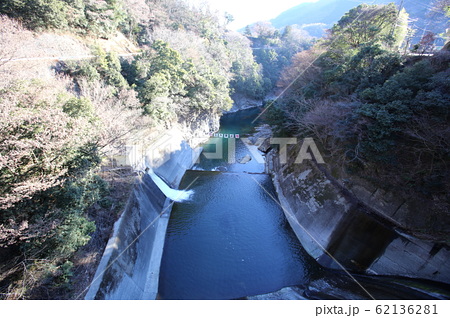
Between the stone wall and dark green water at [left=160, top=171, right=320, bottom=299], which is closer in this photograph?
the stone wall

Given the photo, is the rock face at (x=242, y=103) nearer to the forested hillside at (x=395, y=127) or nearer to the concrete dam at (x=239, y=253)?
the forested hillside at (x=395, y=127)

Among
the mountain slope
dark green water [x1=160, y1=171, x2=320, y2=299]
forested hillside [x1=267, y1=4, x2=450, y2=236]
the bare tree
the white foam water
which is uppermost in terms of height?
the mountain slope

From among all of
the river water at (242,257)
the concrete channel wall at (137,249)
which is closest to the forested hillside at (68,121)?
the concrete channel wall at (137,249)

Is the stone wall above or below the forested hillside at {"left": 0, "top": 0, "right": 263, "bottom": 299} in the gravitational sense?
below

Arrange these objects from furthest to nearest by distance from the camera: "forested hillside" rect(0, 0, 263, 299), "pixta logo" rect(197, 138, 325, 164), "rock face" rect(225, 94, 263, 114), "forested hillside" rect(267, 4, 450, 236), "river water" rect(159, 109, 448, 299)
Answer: "rock face" rect(225, 94, 263, 114)
"pixta logo" rect(197, 138, 325, 164)
"river water" rect(159, 109, 448, 299)
"forested hillside" rect(267, 4, 450, 236)
"forested hillside" rect(0, 0, 263, 299)

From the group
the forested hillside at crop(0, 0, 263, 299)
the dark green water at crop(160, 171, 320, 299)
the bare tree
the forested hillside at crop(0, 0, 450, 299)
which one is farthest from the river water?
the bare tree

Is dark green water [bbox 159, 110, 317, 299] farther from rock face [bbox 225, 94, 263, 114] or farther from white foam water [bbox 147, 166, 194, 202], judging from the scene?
rock face [bbox 225, 94, 263, 114]

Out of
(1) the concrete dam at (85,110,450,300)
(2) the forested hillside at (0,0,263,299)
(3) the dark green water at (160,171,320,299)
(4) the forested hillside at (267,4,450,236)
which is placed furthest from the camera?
(3) the dark green water at (160,171,320,299)
